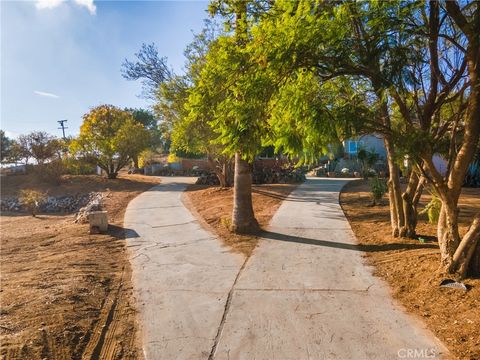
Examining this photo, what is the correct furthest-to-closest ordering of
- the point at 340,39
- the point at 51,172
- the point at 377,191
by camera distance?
1. the point at 51,172
2. the point at 377,191
3. the point at 340,39

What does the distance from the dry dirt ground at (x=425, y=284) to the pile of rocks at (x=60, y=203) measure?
547 inches

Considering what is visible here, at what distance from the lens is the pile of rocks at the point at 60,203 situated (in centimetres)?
1841

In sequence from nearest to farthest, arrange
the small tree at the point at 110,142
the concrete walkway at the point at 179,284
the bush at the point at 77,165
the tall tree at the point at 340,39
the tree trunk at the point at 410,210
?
the concrete walkway at the point at 179,284, the tall tree at the point at 340,39, the tree trunk at the point at 410,210, the bush at the point at 77,165, the small tree at the point at 110,142

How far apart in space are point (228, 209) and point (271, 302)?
7.10 meters

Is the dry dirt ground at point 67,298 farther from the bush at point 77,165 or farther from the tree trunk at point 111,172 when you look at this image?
Answer: the tree trunk at point 111,172

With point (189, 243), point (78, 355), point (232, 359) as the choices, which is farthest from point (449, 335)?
point (189, 243)

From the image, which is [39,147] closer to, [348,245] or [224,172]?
[224,172]

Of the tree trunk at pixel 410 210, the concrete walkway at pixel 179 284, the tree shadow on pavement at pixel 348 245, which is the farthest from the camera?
the tree trunk at pixel 410 210

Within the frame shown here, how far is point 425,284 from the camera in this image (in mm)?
5227

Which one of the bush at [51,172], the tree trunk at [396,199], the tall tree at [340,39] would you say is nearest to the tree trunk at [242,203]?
the tree trunk at [396,199]

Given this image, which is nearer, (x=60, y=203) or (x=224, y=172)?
(x=224, y=172)

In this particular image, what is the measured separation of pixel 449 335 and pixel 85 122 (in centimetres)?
2747

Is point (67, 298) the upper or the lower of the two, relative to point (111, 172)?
lower

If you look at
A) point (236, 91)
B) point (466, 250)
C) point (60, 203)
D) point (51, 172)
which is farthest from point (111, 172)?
point (466, 250)
